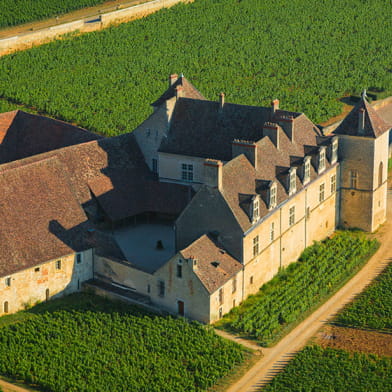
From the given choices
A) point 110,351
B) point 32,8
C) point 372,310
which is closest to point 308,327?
point 372,310

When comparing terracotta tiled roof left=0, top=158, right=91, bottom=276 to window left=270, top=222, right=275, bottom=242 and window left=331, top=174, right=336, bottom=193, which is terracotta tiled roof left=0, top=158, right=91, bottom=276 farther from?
window left=331, top=174, right=336, bottom=193

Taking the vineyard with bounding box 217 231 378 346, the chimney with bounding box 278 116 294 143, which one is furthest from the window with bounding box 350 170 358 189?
the chimney with bounding box 278 116 294 143

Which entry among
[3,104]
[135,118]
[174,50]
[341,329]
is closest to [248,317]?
[341,329]

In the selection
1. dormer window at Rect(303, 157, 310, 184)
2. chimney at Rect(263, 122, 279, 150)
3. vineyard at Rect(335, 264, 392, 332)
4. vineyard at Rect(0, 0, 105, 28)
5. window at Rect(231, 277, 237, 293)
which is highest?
vineyard at Rect(0, 0, 105, 28)

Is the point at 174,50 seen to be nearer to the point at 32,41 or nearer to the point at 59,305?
the point at 32,41

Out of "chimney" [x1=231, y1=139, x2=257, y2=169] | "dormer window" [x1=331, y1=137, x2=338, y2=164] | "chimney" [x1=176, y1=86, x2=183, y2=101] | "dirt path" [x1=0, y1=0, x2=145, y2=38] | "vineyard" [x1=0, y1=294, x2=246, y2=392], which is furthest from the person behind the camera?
"dirt path" [x1=0, y1=0, x2=145, y2=38]
